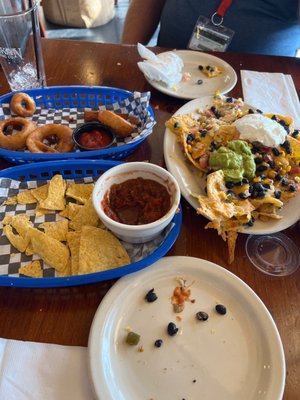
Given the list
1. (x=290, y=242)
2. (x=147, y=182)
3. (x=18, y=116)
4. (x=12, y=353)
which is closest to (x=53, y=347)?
(x=12, y=353)

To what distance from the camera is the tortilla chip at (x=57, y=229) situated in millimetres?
1015

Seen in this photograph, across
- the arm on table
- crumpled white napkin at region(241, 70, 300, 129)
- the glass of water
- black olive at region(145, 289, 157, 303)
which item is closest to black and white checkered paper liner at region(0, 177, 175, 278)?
black olive at region(145, 289, 157, 303)

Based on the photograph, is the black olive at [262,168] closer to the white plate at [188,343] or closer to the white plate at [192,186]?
the white plate at [192,186]

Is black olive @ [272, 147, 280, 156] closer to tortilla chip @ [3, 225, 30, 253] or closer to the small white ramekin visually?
the small white ramekin

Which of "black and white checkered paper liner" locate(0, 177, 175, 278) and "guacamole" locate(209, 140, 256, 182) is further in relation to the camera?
"guacamole" locate(209, 140, 256, 182)

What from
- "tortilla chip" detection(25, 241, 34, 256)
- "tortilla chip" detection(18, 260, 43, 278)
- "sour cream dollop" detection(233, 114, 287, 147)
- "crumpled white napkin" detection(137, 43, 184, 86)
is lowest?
"tortilla chip" detection(18, 260, 43, 278)

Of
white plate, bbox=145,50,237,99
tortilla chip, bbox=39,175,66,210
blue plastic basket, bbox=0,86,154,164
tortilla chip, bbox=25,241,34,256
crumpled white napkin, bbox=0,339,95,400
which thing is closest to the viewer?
crumpled white napkin, bbox=0,339,95,400

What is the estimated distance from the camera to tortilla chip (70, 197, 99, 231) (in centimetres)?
104

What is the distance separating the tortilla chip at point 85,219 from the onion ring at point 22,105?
679 mm

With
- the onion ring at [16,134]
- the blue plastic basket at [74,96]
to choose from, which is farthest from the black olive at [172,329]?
the blue plastic basket at [74,96]

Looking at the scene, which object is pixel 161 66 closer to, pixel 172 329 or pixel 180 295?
pixel 180 295

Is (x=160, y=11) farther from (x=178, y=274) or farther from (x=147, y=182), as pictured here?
(x=178, y=274)

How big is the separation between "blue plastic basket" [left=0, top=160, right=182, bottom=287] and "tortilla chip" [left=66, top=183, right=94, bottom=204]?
0.07 m

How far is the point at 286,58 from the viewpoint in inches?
77.9
